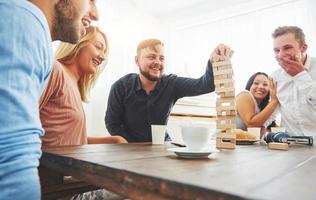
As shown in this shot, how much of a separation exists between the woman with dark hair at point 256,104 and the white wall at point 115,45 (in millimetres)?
1342

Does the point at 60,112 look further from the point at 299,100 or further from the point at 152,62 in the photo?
the point at 299,100

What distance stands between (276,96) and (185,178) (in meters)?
1.77

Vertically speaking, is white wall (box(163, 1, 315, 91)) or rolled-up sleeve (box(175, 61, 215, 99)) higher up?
white wall (box(163, 1, 315, 91))

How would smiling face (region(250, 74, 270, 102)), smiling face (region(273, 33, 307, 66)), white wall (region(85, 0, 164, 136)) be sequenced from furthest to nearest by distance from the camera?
white wall (region(85, 0, 164, 136))
smiling face (region(250, 74, 270, 102))
smiling face (region(273, 33, 307, 66))

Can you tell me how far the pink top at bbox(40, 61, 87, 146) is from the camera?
3.85 feet

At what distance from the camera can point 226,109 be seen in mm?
1024

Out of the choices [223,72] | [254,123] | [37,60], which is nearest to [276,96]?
[254,123]

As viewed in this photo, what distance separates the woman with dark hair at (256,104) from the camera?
1.98 m

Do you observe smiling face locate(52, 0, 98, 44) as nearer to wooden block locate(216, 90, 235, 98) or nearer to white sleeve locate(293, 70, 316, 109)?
wooden block locate(216, 90, 235, 98)

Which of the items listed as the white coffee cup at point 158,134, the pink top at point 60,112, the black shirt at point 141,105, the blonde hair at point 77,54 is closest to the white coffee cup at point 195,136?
the white coffee cup at point 158,134

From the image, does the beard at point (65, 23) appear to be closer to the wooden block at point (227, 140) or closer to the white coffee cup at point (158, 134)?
the white coffee cup at point (158, 134)

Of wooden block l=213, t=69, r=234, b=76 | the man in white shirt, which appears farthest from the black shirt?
wooden block l=213, t=69, r=234, b=76

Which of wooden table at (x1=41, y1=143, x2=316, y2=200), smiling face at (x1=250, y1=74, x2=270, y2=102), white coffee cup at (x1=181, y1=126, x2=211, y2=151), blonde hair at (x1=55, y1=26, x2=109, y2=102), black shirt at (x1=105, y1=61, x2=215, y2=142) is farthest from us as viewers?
smiling face at (x1=250, y1=74, x2=270, y2=102)

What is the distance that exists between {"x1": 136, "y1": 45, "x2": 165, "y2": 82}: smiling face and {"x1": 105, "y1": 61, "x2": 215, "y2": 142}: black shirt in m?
0.07
